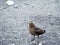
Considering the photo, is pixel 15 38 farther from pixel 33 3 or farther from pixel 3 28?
pixel 33 3

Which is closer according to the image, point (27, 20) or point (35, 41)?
point (35, 41)

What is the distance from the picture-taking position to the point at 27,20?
590 centimetres

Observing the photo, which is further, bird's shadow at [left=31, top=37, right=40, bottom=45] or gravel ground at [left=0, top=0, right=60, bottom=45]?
gravel ground at [left=0, top=0, right=60, bottom=45]

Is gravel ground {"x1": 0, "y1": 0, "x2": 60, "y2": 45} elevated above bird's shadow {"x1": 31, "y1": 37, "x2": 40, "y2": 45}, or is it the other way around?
gravel ground {"x1": 0, "y1": 0, "x2": 60, "y2": 45}

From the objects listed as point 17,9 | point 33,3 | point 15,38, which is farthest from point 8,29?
point 33,3

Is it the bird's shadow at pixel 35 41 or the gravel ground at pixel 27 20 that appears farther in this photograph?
the gravel ground at pixel 27 20

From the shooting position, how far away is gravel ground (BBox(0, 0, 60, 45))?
4.98 metres

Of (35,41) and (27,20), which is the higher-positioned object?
(27,20)

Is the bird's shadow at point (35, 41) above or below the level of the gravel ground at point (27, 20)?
below

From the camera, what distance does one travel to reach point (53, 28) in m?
5.42

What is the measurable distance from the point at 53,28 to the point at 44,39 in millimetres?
580

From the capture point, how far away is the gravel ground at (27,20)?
498cm

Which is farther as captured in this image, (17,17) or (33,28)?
(17,17)

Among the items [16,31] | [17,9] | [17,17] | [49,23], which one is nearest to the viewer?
[16,31]
